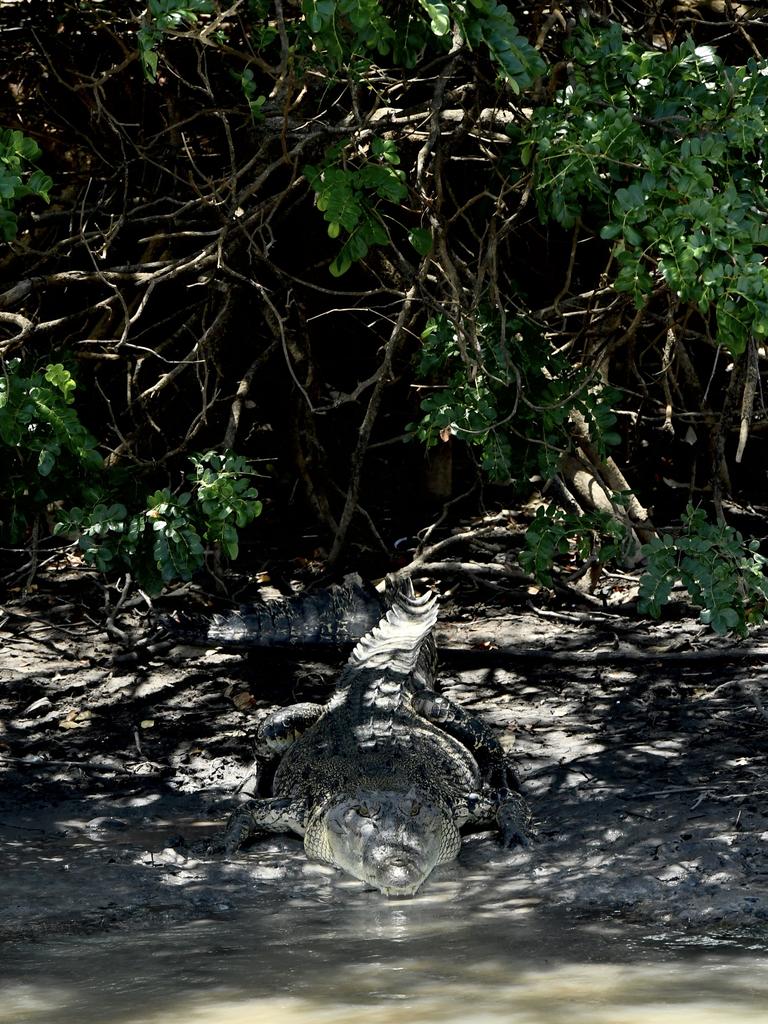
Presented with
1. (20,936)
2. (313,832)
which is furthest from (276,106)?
(20,936)

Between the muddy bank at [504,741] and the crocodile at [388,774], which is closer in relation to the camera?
the muddy bank at [504,741]

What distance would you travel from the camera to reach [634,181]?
12.9ft

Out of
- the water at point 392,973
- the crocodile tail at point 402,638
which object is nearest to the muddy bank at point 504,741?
the water at point 392,973

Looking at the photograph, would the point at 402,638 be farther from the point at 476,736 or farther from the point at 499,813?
the point at 499,813

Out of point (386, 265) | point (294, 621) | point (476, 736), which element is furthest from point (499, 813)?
point (386, 265)

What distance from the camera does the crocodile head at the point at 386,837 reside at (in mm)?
4020

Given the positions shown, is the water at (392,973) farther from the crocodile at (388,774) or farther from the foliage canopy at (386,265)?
the foliage canopy at (386,265)

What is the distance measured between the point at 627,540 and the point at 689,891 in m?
2.46

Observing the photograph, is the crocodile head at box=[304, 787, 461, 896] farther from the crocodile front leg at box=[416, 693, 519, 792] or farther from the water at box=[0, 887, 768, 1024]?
the crocodile front leg at box=[416, 693, 519, 792]

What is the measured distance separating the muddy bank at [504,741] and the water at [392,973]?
0.18 metres

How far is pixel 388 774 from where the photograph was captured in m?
4.79

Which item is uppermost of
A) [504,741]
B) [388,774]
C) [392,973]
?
[392,973]

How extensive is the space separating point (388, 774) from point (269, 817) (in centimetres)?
47

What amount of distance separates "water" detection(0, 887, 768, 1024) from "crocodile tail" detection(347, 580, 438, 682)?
1745mm
